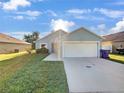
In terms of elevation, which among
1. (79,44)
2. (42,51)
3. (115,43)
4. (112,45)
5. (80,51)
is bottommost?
(42,51)

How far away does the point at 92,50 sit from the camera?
2572cm

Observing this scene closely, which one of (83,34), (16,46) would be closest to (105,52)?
(83,34)

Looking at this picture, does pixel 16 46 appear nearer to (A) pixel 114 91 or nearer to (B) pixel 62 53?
(B) pixel 62 53

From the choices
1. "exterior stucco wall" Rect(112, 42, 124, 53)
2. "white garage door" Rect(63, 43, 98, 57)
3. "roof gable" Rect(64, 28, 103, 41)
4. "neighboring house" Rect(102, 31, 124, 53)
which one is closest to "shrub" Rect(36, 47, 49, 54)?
"white garage door" Rect(63, 43, 98, 57)

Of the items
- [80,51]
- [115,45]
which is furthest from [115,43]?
[80,51]

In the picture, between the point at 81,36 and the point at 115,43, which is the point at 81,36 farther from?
the point at 115,43

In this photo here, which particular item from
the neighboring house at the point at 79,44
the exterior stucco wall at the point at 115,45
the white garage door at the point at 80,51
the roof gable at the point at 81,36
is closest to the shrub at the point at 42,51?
the neighboring house at the point at 79,44

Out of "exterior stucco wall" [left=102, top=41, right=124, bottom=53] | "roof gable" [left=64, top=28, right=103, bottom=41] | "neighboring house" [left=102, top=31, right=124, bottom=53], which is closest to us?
"roof gable" [left=64, top=28, right=103, bottom=41]

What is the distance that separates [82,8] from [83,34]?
14.4 feet

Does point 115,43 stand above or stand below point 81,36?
below

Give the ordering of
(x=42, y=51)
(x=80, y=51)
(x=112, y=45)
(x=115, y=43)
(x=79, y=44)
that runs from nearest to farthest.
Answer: (x=80, y=51), (x=79, y=44), (x=42, y=51), (x=115, y=43), (x=112, y=45)

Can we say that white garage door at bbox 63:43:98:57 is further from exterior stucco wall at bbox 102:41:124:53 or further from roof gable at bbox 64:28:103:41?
exterior stucco wall at bbox 102:41:124:53

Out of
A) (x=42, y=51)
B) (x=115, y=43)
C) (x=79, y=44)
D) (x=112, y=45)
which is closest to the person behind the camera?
(x=79, y=44)

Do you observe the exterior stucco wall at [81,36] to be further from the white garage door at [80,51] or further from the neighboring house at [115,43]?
the neighboring house at [115,43]
